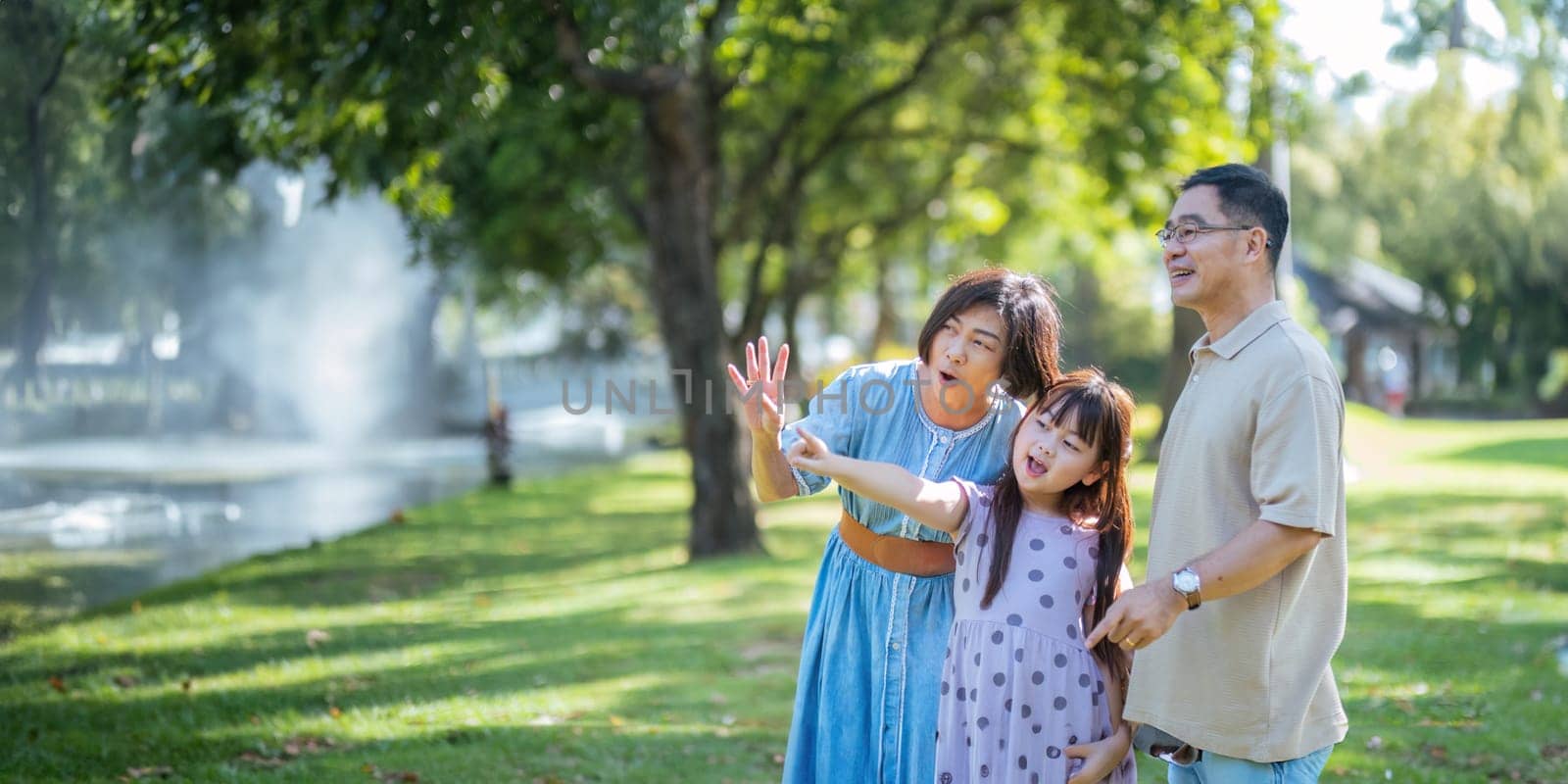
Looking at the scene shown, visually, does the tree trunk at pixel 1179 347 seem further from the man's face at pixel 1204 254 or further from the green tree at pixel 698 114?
the man's face at pixel 1204 254

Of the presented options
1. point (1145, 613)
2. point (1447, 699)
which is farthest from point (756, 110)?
point (1145, 613)

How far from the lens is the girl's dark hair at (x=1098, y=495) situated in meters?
3.24

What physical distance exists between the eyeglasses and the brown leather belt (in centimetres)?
92

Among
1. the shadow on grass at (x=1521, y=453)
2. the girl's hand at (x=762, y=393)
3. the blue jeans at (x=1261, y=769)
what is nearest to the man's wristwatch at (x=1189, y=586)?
the blue jeans at (x=1261, y=769)

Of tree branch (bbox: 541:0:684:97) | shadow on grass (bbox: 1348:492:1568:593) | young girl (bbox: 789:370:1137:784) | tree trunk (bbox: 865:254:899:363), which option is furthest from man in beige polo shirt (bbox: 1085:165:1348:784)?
tree trunk (bbox: 865:254:899:363)

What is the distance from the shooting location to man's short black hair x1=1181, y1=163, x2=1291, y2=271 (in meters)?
3.06

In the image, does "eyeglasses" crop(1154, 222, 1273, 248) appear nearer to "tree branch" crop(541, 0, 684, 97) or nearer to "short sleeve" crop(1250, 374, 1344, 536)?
"short sleeve" crop(1250, 374, 1344, 536)

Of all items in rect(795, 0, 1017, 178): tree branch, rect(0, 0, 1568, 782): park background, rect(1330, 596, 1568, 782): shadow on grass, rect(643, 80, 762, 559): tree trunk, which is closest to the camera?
rect(1330, 596, 1568, 782): shadow on grass

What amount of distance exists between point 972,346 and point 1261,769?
1145mm

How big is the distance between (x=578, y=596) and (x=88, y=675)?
4172mm

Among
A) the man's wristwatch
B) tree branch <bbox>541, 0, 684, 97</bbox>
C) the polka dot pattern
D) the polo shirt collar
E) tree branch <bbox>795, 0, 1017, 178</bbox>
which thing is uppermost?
tree branch <bbox>795, 0, 1017, 178</bbox>

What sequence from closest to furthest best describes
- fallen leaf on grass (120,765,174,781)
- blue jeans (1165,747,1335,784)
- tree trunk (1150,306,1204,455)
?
blue jeans (1165,747,1335,784)
fallen leaf on grass (120,765,174,781)
tree trunk (1150,306,1204,455)

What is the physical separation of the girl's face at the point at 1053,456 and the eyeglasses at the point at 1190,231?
452mm

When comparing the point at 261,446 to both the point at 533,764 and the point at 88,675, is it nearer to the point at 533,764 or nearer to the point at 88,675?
the point at 88,675
